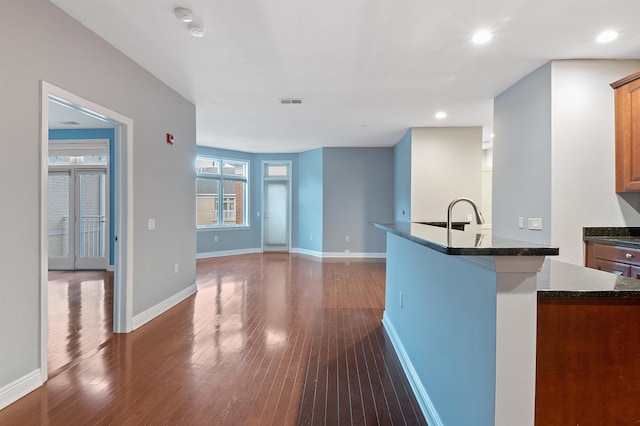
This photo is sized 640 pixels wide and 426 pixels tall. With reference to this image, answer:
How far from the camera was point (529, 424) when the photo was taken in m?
1.15

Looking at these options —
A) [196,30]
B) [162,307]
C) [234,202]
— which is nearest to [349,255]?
[234,202]

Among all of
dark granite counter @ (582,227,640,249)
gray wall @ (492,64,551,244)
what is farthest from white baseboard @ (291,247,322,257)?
dark granite counter @ (582,227,640,249)

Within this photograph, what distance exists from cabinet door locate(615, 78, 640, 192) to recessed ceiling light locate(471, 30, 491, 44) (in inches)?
55.6

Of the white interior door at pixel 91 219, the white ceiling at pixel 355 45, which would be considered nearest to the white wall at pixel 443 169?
the white ceiling at pixel 355 45

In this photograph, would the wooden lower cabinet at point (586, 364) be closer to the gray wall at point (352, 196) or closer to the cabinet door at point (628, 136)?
the cabinet door at point (628, 136)

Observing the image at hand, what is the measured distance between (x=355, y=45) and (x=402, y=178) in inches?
170

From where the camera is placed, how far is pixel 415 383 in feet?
7.32

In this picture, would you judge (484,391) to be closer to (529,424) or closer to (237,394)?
(529,424)

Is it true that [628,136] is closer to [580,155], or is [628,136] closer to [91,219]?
[580,155]

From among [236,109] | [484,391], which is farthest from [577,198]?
[236,109]

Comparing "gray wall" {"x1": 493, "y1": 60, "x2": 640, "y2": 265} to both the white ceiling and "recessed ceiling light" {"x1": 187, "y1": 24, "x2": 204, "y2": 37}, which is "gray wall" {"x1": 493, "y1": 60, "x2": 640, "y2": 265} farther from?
"recessed ceiling light" {"x1": 187, "y1": 24, "x2": 204, "y2": 37}

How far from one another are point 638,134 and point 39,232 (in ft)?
16.0

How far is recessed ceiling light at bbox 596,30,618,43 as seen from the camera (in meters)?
2.67

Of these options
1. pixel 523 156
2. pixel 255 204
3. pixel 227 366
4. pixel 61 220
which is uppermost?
pixel 523 156
